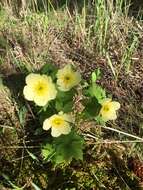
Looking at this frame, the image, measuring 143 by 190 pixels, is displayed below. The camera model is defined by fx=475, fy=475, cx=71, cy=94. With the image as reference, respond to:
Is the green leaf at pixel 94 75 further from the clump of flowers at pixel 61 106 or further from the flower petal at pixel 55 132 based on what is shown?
the flower petal at pixel 55 132

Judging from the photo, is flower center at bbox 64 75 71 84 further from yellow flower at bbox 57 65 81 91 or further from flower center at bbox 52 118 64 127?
flower center at bbox 52 118 64 127

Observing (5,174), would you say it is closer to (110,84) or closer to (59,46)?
(110,84)

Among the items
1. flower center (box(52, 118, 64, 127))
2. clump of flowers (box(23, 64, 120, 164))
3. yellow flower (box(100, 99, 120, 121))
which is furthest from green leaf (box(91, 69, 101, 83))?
flower center (box(52, 118, 64, 127))

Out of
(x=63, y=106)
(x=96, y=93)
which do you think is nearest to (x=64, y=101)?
(x=63, y=106)

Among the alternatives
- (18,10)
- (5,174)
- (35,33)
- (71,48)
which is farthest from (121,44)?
(5,174)

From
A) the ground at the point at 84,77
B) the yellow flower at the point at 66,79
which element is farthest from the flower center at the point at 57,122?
the ground at the point at 84,77

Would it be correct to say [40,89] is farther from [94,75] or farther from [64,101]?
[94,75]
